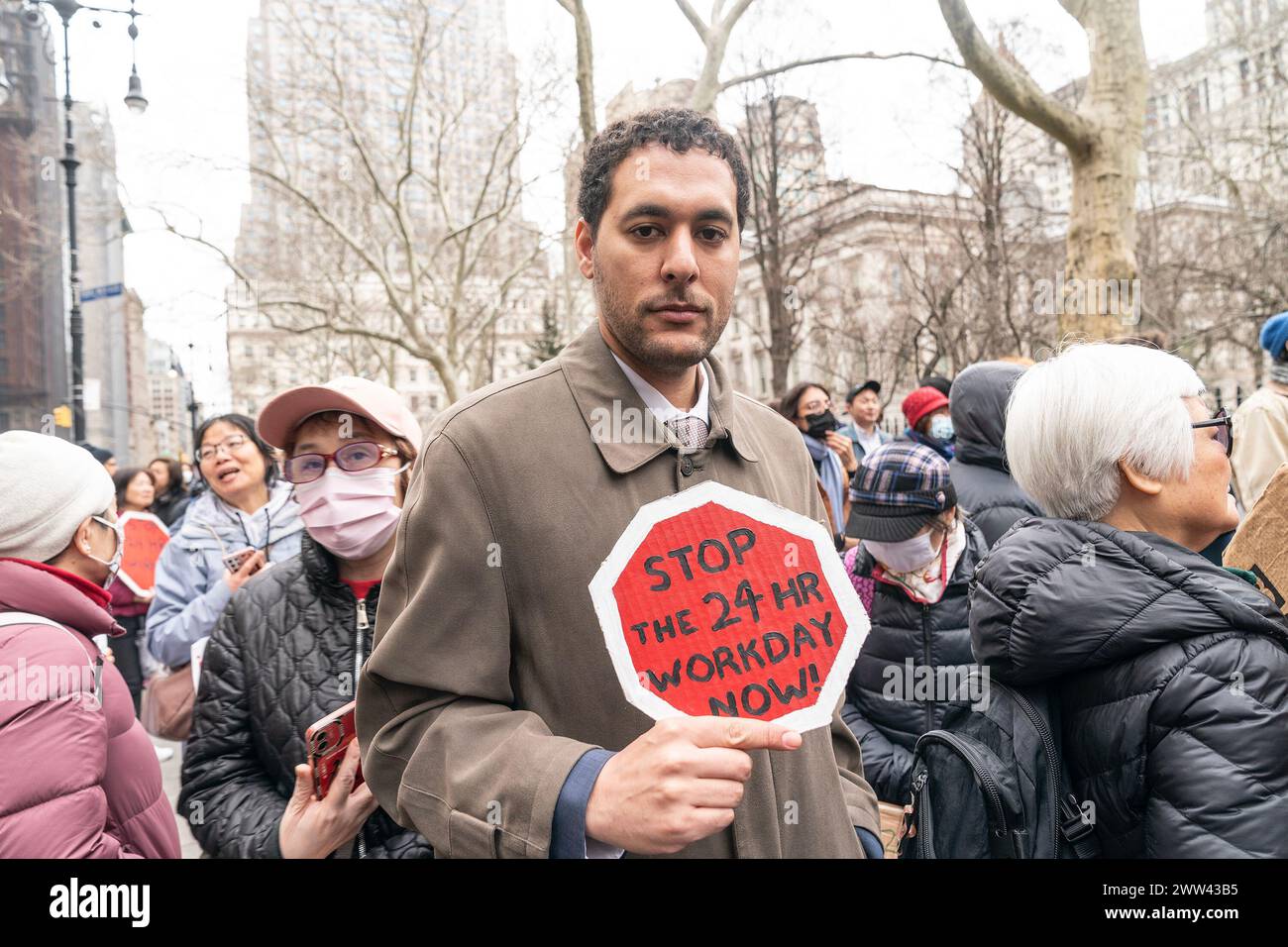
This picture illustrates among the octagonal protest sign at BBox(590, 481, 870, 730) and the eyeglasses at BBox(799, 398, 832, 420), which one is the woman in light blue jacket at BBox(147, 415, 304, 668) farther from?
the eyeglasses at BBox(799, 398, 832, 420)

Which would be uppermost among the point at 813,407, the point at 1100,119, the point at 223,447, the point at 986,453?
the point at 1100,119

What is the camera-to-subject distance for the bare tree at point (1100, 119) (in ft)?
23.5

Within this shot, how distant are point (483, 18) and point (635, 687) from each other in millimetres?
23819

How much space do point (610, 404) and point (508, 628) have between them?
16.7 inches

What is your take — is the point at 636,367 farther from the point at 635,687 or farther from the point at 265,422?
the point at 265,422

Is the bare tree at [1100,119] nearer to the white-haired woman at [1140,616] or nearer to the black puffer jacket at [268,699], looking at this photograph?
the white-haired woman at [1140,616]

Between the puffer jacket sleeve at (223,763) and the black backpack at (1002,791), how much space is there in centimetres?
150

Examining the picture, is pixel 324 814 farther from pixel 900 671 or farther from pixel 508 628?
pixel 900 671

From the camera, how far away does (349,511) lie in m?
2.36

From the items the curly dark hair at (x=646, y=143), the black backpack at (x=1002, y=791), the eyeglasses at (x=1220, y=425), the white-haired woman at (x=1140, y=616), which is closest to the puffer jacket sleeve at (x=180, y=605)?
the curly dark hair at (x=646, y=143)

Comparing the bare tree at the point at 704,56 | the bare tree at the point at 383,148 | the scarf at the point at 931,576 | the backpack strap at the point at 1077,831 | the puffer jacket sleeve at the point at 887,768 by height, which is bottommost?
the puffer jacket sleeve at the point at 887,768

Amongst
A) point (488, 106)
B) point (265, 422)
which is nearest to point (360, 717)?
point (265, 422)

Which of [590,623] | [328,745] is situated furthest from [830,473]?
[590,623]
